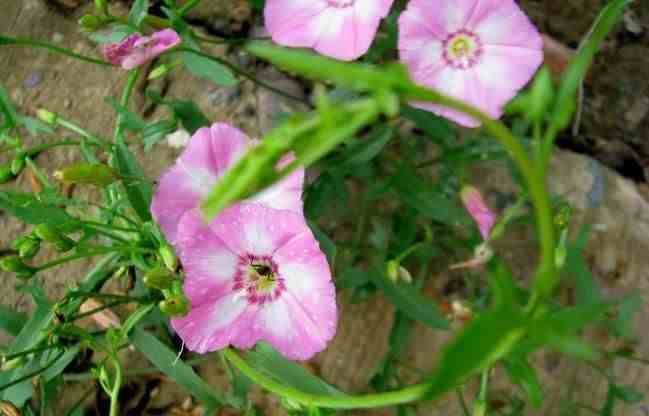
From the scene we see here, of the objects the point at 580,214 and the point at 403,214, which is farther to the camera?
the point at 580,214

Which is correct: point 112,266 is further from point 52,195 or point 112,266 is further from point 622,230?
point 622,230

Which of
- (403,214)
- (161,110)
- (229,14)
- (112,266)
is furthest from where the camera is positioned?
(229,14)

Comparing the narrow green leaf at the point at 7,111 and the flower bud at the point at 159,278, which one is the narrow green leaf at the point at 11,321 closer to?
the narrow green leaf at the point at 7,111

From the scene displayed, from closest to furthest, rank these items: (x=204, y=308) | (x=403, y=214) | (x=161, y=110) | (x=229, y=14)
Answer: (x=204, y=308) < (x=403, y=214) < (x=161, y=110) < (x=229, y=14)

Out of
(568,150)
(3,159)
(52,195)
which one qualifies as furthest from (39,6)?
(568,150)

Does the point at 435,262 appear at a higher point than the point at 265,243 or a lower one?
lower

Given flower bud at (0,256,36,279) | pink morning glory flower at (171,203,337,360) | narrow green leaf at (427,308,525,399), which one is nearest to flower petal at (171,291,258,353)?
pink morning glory flower at (171,203,337,360)
